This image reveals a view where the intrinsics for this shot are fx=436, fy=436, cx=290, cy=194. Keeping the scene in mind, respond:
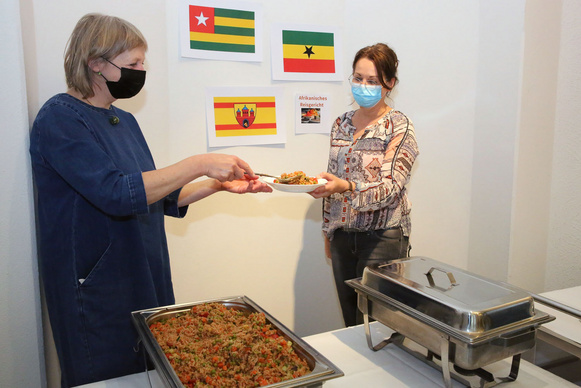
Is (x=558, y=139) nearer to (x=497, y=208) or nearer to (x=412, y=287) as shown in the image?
(x=497, y=208)

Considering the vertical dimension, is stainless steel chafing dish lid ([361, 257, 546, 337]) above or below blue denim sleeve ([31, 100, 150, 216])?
below

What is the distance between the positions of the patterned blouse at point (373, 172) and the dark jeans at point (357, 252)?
43 mm

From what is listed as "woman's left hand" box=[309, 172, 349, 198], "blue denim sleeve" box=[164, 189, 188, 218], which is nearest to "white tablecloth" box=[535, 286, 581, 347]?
"woman's left hand" box=[309, 172, 349, 198]

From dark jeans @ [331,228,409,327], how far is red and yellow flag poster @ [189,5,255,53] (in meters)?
1.20

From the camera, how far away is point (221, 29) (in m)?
2.42

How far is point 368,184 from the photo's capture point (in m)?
2.00

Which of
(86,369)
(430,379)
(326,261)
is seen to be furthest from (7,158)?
(326,261)

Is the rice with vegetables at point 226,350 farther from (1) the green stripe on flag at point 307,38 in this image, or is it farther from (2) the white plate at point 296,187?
(1) the green stripe on flag at point 307,38

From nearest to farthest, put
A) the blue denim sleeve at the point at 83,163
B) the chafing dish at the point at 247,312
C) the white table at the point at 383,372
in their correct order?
the chafing dish at the point at 247,312 < the white table at the point at 383,372 < the blue denim sleeve at the point at 83,163

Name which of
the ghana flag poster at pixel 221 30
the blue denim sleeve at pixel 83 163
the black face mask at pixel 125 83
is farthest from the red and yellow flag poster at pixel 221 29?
the blue denim sleeve at pixel 83 163

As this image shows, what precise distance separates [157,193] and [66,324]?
58 cm

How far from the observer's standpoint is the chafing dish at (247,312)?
3.35 ft

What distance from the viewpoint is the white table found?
4.14 ft

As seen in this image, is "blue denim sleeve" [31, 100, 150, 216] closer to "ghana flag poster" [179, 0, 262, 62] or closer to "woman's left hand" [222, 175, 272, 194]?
"woman's left hand" [222, 175, 272, 194]
